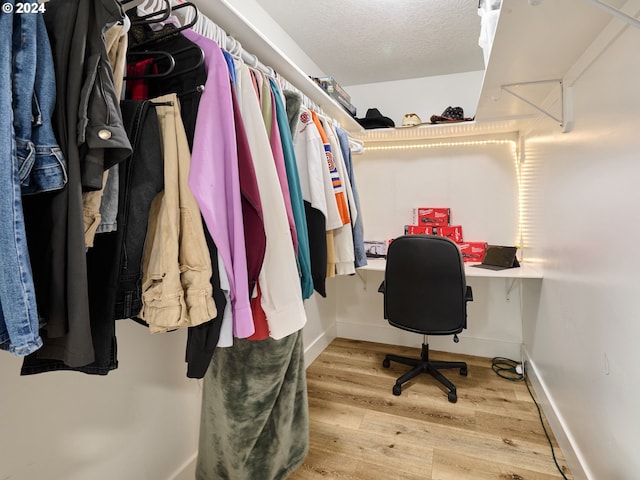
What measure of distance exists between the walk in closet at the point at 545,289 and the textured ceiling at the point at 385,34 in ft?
0.53

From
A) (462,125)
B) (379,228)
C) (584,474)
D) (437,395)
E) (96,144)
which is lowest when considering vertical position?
(437,395)

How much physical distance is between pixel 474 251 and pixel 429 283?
0.81m

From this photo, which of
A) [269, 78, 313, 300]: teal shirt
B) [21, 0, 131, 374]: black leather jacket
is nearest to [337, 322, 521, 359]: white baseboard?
[269, 78, 313, 300]: teal shirt

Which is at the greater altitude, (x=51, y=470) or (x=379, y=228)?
(x=379, y=228)

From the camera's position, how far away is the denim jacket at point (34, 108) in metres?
0.49

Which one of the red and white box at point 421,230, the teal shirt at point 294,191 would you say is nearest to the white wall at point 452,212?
the red and white box at point 421,230

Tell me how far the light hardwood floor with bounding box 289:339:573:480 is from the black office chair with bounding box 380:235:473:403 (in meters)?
0.14

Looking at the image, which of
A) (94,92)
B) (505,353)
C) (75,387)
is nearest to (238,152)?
(94,92)

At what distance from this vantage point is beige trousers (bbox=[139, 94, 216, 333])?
0.73 meters

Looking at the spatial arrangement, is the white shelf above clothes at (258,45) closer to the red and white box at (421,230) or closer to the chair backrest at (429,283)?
the chair backrest at (429,283)

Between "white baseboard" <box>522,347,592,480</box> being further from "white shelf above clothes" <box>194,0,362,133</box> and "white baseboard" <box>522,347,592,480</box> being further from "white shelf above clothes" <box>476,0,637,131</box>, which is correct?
"white shelf above clothes" <box>194,0,362,133</box>

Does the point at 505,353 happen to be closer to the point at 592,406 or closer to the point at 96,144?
the point at 592,406

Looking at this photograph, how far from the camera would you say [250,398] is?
122 cm

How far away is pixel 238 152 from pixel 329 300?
2298 mm
